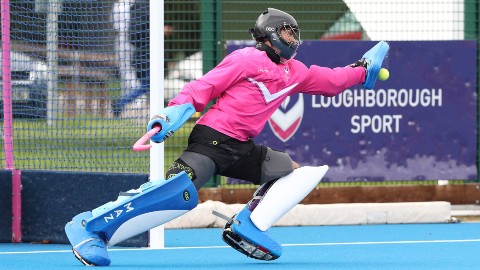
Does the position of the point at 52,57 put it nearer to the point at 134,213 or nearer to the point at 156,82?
the point at 156,82

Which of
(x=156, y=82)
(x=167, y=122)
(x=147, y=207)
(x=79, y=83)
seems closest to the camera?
(x=167, y=122)

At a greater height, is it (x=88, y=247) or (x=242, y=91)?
(x=242, y=91)

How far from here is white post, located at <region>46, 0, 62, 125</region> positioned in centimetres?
998

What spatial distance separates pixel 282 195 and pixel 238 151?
0.45 m

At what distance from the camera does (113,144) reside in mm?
10398

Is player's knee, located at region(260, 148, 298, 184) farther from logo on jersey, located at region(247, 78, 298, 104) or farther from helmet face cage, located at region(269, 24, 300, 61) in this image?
helmet face cage, located at region(269, 24, 300, 61)

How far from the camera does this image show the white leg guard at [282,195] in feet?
26.5

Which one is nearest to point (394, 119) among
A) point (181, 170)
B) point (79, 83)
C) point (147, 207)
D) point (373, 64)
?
point (79, 83)

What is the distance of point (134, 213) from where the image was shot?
25.0 feet

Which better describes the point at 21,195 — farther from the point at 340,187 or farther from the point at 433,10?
the point at 433,10

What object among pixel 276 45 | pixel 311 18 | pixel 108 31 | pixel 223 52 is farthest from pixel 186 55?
pixel 276 45

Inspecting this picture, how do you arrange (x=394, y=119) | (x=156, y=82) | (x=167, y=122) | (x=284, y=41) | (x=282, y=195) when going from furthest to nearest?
(x=394, y=119), (x=156, y=82), (x=282, y=195), (x=284, y=41), (x=167, y=122)

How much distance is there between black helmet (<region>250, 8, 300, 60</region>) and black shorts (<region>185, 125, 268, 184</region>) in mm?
626

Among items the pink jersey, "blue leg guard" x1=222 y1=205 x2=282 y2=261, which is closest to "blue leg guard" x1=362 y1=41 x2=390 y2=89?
the pink jersey
